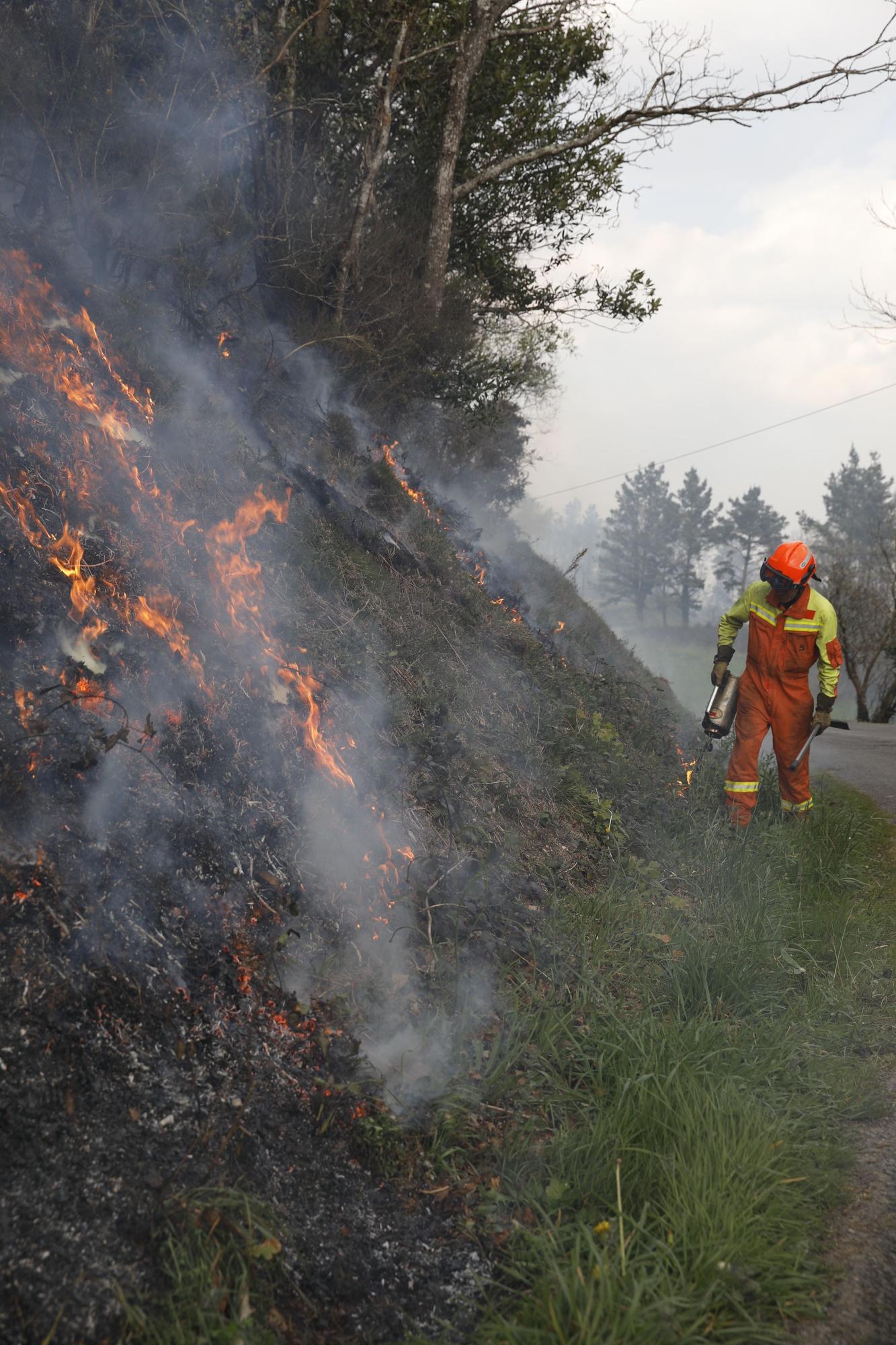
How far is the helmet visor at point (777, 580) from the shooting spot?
5539 mm

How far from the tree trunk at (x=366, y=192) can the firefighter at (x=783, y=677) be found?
4530 mm

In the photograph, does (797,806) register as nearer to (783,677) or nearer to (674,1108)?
(783,677)

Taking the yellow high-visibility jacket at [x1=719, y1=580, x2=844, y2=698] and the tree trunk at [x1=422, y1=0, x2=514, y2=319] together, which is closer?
the yellow high-visibility jacket at [x1=719, y1=580, x2=844, y2=698]

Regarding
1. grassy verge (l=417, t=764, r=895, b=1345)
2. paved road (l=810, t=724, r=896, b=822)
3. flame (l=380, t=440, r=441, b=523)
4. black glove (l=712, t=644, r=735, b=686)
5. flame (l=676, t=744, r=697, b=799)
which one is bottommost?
paved road (l=810, t=724, r=896, b=822)

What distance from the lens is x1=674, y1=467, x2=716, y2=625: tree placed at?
185 feet

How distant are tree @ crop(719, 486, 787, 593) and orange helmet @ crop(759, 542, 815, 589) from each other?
51.3m

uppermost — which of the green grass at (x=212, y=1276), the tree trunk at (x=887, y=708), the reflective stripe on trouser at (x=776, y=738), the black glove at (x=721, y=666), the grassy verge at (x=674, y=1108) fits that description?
the black glove at (x=721, y=666)

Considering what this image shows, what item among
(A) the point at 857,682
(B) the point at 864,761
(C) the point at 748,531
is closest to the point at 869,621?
(A) the point at 857,682

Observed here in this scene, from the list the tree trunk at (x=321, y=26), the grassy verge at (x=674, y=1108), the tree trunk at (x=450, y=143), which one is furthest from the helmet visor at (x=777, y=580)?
the tree trunk at (x=321, y=26)

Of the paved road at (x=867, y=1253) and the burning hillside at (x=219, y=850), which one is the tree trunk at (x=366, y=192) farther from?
the paved road at (x=867, y=1253)

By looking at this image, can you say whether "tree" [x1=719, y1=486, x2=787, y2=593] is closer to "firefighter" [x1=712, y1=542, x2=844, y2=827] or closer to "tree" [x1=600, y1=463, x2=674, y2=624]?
"tree" [x1=600, y1=463, x2=674, y2=624]

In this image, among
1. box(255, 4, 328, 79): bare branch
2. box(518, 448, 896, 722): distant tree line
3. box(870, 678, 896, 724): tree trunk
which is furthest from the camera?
box(518, 448, 896, 722): distant tree line

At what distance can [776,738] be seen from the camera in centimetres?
595

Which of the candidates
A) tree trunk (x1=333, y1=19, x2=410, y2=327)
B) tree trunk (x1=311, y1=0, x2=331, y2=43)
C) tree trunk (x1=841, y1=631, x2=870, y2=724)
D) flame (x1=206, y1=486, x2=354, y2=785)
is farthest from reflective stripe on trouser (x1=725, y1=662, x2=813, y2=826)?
tree trunk (x1=841, y1=631, x2=870, y2=724)
